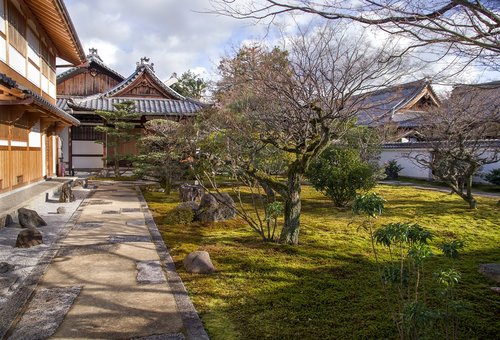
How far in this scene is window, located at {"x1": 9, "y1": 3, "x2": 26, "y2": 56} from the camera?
938 centimetres

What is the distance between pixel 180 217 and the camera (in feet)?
27.3

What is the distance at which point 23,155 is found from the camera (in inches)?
426

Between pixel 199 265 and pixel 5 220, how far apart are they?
183 inches

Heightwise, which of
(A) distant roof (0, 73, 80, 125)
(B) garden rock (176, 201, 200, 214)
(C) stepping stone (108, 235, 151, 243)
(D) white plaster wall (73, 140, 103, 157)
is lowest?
(C) stepping stone (108, 235, 151, 243)

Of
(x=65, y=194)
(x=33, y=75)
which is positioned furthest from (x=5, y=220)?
(x=33, y=75)

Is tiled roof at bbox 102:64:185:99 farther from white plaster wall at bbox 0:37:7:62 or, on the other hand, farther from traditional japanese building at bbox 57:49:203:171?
white plaster wall at bbox 0:37:7:62

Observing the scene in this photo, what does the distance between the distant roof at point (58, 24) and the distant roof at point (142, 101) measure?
13.7ft

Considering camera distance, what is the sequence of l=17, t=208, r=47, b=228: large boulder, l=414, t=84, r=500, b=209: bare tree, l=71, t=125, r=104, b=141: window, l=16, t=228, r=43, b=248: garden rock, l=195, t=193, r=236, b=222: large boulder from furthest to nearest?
l=71, t=125, r=104, b=141: window → l=414, t=84, r=500, b=209: bare tree → l=195, t=193, r=236, b=222: large boulder → l=17, t=208, r=47, b=228: large boulder → l=16, t=228, r=43, b=248: garden rock

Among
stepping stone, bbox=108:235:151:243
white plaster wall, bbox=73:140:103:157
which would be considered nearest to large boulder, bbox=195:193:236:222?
stepping stone, bbox=108:235:151:243

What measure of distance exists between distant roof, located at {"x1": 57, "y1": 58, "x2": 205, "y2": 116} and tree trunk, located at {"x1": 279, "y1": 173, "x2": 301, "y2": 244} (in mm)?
13676

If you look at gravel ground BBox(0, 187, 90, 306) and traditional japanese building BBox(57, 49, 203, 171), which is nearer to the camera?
gravel ground BBox(0, 187, 90, 306)

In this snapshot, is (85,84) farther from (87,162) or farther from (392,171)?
(392,171)

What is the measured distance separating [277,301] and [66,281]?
262cm

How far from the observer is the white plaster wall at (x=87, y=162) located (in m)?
22.2
